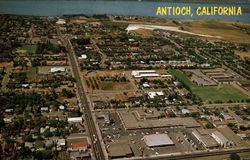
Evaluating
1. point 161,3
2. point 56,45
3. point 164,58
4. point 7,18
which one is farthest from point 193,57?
point 161,3

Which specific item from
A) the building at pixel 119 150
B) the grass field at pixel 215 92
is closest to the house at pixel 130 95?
the grass field at pixel 215 92

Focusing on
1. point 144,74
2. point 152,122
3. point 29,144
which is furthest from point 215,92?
point 29,144

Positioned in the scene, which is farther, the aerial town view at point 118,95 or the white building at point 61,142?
the aerial town view at point 118,95

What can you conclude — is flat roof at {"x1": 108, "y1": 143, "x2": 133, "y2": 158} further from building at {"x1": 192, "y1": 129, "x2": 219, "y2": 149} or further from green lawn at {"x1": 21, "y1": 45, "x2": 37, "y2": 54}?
green lawn at {"x1": 21, "y1": 45, "x2": 37, "y2": 54}

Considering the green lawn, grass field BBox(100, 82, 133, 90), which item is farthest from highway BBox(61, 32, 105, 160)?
the green lawn

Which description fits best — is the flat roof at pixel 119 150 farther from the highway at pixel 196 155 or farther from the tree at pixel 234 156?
the tree at pixel 234 156
